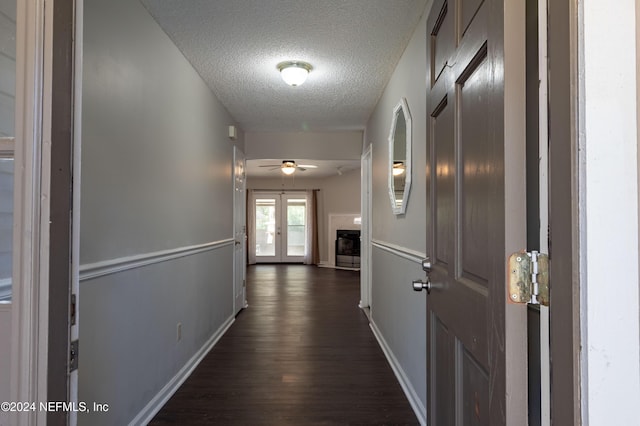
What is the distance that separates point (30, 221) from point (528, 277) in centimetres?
97

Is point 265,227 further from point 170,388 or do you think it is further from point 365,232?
point 170,388

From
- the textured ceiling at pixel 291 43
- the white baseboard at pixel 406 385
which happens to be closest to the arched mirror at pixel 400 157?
the textured ceiling at pixel 291 43

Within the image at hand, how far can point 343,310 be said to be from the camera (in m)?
4.88

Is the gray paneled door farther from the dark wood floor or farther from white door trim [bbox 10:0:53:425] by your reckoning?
the dark wood floor

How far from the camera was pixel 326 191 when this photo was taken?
389 inches

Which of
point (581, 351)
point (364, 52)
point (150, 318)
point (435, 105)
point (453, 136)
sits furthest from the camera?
point (364, 52)

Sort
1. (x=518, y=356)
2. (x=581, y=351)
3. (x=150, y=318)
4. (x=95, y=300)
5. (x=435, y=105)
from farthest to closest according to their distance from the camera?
1. (x=150, y=318)
2. (x=95, y=300)
3. (x=435, y=105)
4. (x=518, y=356)
5. (x=581, y=351)

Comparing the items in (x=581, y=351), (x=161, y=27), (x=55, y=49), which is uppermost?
(x=161, y=27)

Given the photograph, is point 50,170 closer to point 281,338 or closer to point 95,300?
point 95,300

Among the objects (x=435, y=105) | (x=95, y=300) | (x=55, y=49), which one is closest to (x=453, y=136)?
(x=435, y=105)

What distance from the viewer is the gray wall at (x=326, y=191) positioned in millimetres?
9542

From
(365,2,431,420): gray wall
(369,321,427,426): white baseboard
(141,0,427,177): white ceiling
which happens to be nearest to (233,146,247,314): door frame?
(141,0,427,177): white ceiling

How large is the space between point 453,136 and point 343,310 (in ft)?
13.3

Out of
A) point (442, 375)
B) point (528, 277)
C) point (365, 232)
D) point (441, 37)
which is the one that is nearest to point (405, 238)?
point (442, 375)
